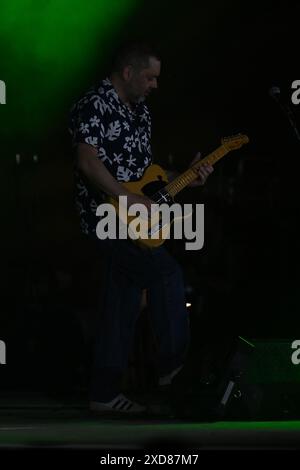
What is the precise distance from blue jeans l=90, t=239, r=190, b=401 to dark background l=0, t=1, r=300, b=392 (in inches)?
30.2

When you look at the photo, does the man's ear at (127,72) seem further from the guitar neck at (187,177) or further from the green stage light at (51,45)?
the green stage light at (51,45)

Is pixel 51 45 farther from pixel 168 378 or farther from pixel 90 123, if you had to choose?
pixel 168 378

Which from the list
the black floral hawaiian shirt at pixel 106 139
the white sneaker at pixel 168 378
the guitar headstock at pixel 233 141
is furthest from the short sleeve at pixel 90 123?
the white sneaker at pixel 168 378

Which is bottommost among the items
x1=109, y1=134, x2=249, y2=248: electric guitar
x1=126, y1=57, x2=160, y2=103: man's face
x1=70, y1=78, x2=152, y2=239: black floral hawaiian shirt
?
x1=109, y1=134, x2=249, y2=248: electric guitar

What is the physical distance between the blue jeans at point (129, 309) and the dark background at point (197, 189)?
77cm

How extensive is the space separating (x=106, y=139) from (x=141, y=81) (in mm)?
268

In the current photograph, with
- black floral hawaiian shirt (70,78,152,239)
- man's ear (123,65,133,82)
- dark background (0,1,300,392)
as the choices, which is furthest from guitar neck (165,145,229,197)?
dark background (0,1,300,392)

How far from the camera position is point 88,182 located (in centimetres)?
461

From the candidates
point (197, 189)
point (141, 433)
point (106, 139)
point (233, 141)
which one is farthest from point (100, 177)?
point (197, 189)

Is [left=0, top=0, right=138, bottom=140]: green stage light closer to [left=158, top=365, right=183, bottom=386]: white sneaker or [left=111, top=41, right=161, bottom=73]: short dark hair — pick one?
[left=111, top=41, right=161, bottom=73]: short dark hair

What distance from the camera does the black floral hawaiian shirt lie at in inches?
179

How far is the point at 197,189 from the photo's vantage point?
244 inches

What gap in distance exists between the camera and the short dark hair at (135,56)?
466 cm

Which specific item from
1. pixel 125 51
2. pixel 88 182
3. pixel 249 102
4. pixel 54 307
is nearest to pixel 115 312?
pixel 88 182
